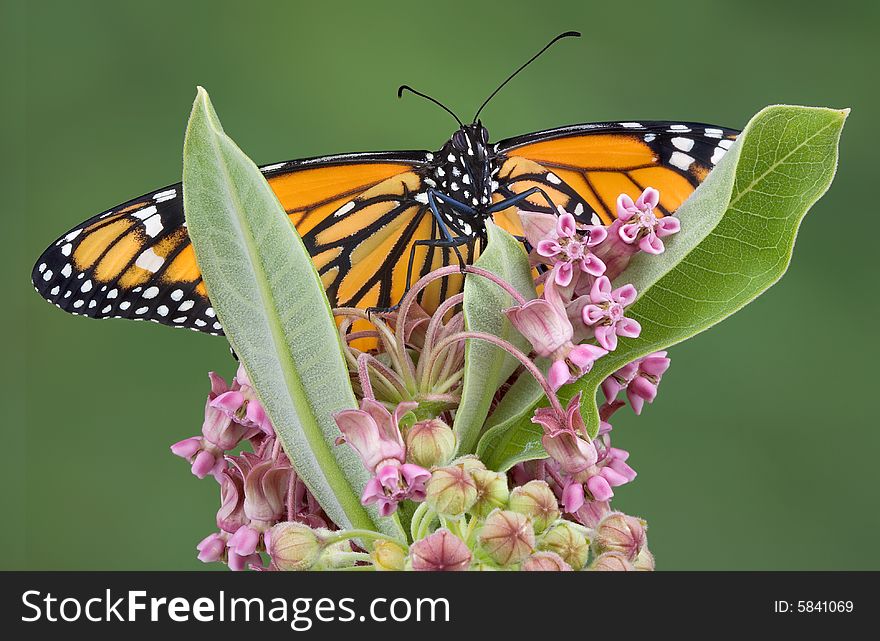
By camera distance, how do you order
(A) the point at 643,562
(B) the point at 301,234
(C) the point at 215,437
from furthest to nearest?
1. (B) the point at 301,234
2. (C) the point at 215,437
3. (A) the point at 643,562

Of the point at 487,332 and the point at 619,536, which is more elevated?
the point at 487,332

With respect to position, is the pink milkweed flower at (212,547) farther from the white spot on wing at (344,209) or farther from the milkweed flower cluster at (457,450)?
the white spot on wing at (344,209)

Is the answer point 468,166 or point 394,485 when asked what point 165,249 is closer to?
point 468,166

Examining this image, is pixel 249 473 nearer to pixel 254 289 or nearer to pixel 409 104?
pixel 254 289

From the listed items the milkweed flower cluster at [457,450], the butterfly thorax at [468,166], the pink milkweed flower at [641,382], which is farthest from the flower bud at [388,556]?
the butterfly thorax at [468,166]

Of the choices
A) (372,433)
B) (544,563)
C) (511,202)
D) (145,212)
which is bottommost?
(544,563)

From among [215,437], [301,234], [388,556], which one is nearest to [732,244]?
[388,556]
